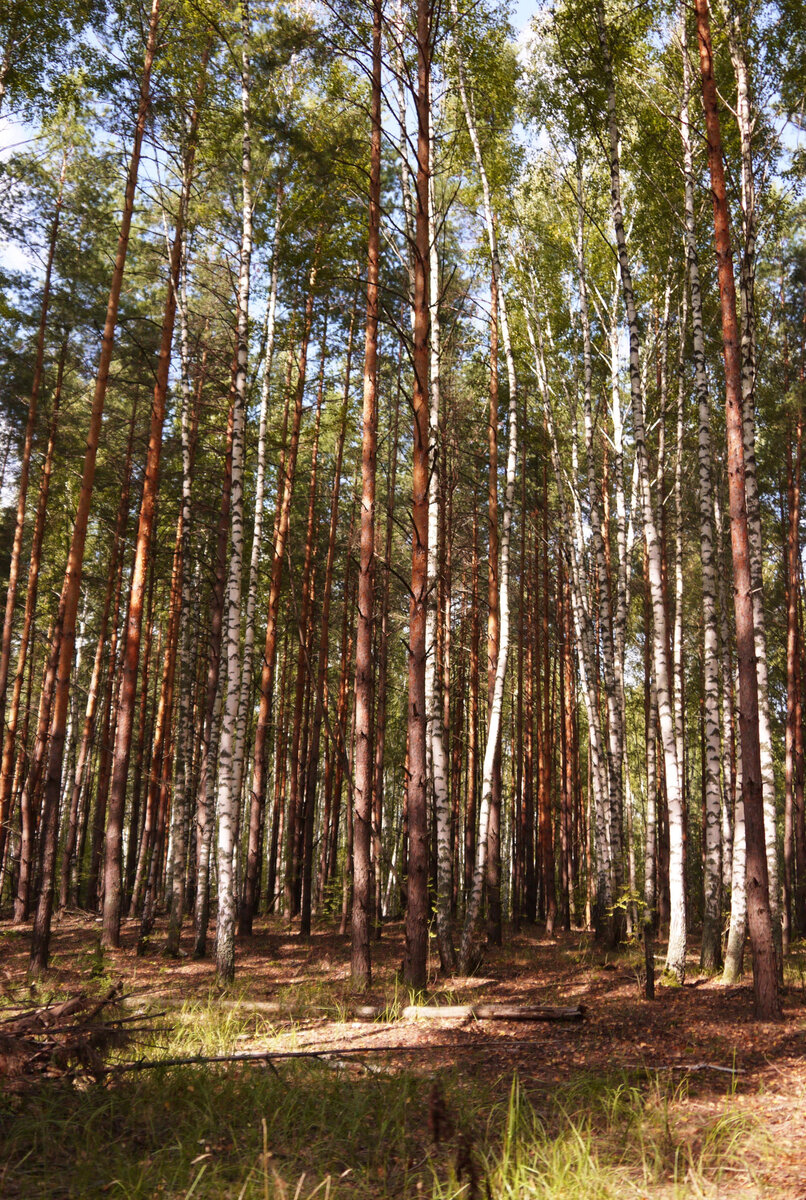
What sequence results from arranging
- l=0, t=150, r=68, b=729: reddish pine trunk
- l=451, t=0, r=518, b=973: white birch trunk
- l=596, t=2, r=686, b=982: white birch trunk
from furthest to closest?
l=0, t=150, r=68, b=729: reddish pine trunk → l=451, t=0, r=518, b=973: white birch trunk → l=596, t=2, r=686, b=982: white birch trunk

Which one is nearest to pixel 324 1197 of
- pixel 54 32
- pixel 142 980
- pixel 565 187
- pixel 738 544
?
pixel 738 544

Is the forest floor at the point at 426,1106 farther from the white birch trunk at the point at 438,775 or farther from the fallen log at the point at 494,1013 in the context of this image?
the white birch trunk at the point at 438,775

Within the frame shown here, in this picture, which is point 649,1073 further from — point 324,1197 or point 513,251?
point 513,251

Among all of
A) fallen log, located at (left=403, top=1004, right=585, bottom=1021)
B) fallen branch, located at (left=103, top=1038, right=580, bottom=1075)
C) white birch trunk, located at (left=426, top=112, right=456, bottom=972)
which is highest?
white birch trunk, located at (left=426, top=112, right=456, bottom=972)

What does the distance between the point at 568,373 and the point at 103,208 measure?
9.90m

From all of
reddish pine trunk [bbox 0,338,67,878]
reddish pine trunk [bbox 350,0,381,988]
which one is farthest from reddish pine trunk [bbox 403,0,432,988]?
reddish pine trunk [bbox 0,338,67,878]

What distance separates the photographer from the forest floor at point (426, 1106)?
10.9 feet

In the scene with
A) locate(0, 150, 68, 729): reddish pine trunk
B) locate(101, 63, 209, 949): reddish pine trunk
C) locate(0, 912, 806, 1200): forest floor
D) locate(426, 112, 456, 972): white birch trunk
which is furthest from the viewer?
locate(0, 150, 68, 729): reddish pine trunk

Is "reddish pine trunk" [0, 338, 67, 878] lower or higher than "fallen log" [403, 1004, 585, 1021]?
higher

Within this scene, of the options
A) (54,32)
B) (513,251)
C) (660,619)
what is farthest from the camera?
(513,251)

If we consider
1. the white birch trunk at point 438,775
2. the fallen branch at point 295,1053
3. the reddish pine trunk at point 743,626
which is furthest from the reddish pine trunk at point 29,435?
the reddish pine trunk at point 743,626

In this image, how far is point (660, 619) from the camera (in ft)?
29.5

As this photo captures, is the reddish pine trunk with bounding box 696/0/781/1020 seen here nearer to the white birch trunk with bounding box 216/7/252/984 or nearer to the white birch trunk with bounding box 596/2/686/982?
the white birch trunk with bounding box 596/2/686/982

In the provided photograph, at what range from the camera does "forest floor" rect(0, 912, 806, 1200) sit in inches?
131
